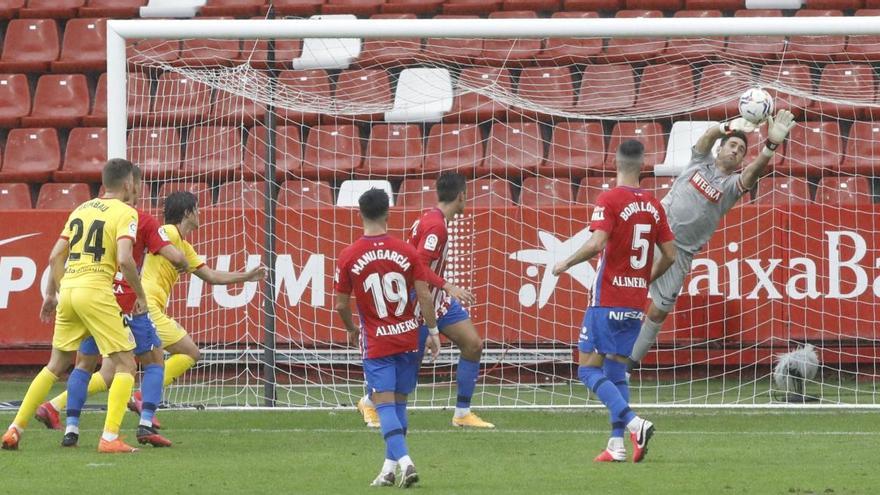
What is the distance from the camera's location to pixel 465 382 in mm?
10898

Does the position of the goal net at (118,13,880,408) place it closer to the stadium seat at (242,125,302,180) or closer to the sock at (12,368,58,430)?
the stadium seat at (242,125,302,180)

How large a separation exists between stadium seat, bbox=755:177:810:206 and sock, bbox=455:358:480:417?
164 inches

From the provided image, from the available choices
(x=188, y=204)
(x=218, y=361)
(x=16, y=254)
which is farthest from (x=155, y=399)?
(x=16, y=254)

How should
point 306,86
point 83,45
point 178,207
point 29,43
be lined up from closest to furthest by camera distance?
point 178,207 < point 306,86 < point 83,45 < point 29,43

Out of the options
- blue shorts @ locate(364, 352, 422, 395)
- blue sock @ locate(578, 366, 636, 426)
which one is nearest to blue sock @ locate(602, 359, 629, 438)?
blue sock @ locate(578, 366, 636, 426)

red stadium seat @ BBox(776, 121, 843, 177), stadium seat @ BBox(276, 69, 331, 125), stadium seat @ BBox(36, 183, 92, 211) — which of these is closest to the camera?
red stadium seat @ BBox(776, 121, 843, 177)

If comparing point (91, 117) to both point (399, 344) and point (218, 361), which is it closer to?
point (218, 361)

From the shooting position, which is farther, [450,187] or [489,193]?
[489,193]

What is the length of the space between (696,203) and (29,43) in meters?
9.57

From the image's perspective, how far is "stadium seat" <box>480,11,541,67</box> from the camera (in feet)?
50.4

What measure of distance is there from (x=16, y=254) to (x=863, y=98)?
8461 mm

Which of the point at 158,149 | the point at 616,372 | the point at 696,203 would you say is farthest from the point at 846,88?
the point at 158,149

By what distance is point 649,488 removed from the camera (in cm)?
731

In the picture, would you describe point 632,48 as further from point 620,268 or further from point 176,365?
point 620,268
